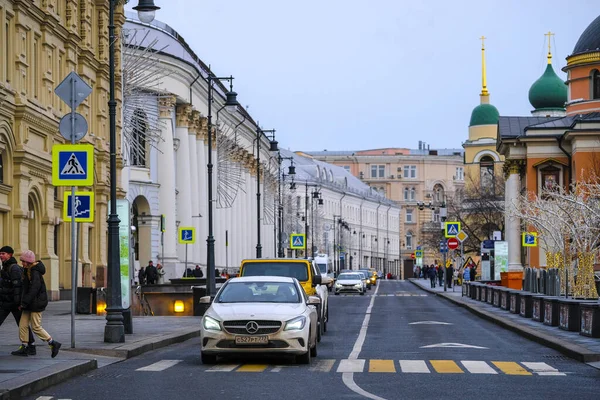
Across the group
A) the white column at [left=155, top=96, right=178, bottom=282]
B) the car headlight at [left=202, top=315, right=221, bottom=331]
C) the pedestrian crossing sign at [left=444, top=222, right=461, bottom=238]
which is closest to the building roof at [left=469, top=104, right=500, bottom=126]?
the white column at [left=155, top=96, right=178, bottom=282]

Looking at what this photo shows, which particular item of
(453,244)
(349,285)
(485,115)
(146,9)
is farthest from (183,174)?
(485,115)

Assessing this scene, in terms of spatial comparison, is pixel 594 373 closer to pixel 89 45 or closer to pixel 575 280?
pixel 575 280

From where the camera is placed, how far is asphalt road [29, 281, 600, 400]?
16141 millimetres

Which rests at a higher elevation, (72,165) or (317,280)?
(72,165)

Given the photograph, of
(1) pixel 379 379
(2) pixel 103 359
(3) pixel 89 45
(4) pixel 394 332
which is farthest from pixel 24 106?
(1) pixel 379 379

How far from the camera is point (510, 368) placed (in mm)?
20438

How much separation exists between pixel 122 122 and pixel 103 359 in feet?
114

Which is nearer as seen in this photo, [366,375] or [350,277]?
[366,375]

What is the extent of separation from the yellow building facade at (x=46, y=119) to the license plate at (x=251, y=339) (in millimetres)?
20723

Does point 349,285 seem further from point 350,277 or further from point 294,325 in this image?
point 294,325

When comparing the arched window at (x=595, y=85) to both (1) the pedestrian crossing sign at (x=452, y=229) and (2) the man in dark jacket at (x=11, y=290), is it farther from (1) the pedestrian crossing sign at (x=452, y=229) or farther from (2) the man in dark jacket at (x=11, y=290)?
(2) the man in dark jacket at (x=11, y=290)

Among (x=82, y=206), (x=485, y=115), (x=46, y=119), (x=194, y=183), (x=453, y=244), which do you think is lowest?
(x=453, y=244)

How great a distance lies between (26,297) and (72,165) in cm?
282

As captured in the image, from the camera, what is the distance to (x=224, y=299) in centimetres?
2200
